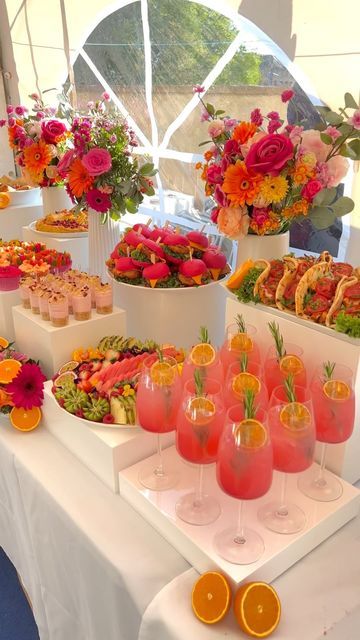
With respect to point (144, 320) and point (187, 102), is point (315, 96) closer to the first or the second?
point (187, 102)

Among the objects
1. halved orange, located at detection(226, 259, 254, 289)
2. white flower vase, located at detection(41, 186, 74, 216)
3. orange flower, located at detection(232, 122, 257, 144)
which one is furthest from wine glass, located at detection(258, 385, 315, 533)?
white flower vase, located at detection(41, 186, 74, 216)

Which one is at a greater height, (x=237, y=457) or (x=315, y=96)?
(x=315, y=96)

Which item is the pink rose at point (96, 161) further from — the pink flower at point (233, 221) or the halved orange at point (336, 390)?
the halved orange at point (336, 390)

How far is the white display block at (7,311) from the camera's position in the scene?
1356 mm

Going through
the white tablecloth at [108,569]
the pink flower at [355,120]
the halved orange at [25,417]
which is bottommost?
the white tablecloth at [108,569]

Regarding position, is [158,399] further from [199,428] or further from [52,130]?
[52,130]

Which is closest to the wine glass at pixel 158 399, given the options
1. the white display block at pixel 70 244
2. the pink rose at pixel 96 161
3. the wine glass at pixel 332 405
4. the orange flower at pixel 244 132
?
the wine glass at pixel 332 405

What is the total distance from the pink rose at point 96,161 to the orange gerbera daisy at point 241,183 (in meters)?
0.47

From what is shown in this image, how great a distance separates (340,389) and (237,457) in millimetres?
220

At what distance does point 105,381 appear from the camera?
3.26ft

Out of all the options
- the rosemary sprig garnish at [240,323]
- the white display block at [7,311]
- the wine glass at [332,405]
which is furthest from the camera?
the white display block at [7,311]

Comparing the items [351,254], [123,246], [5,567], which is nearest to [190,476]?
[123,246]

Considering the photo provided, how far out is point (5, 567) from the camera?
149 centimetres

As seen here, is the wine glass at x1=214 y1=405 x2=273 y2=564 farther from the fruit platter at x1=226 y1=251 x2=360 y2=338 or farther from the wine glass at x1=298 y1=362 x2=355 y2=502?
the fruit platter at x1=226 y1=251 x2=360 y2=338
